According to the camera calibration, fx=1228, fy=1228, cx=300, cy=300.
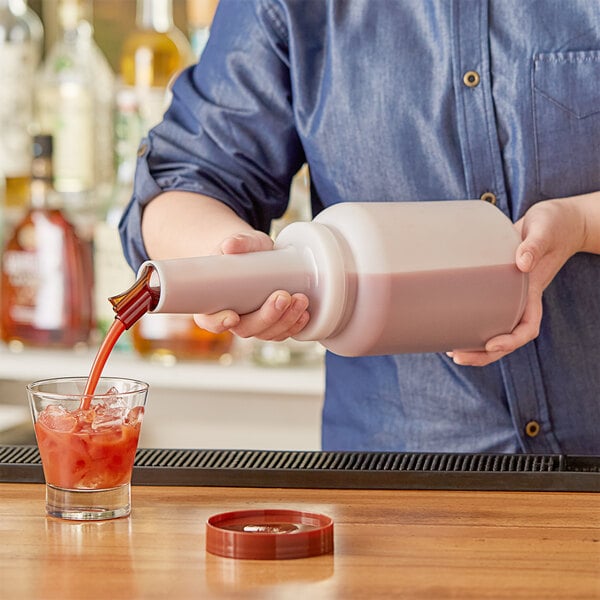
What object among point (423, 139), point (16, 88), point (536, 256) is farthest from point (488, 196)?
point (16, 88)

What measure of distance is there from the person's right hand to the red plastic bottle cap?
187 millimetres

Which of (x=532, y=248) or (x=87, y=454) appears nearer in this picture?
(x=87, y=454)

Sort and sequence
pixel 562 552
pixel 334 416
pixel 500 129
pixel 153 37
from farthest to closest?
pixel 153 37
pixel 334 416
pixel 500 129
pixel 562 552

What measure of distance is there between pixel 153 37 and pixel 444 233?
123cm

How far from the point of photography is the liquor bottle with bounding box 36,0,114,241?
2.15 meters

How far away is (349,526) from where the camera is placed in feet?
2.93

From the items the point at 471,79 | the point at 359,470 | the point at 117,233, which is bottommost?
the point at 359,470

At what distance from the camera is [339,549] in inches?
32.6

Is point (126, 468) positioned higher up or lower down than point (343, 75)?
lower down

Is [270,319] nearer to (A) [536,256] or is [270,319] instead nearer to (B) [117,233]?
(A) [536,256]

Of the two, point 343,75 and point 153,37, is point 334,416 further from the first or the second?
point 153,37

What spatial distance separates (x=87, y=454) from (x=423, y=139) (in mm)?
521

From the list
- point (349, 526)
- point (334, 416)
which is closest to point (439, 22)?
point (334, 416)

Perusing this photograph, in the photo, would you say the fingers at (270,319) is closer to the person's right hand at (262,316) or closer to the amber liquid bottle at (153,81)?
the person's right hand at (262,316)
